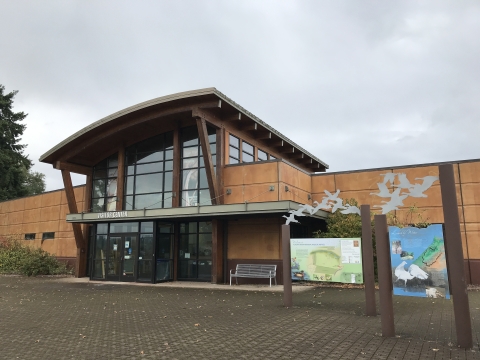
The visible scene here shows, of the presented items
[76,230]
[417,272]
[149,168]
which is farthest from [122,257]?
[417,272]

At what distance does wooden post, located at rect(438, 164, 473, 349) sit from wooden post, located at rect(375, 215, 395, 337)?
1.06m

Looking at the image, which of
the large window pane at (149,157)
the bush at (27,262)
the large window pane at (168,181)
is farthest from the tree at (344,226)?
the bush at (27,262)

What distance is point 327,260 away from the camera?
10.3 metres

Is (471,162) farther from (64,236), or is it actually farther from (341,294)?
(64,236)

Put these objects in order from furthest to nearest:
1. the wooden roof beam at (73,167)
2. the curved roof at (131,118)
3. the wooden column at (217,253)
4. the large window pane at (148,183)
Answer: the wooden roof beam at (73,167) → the large window pane at (148,183) → the wooden column at (217,253) → the curved roof at (131,118)

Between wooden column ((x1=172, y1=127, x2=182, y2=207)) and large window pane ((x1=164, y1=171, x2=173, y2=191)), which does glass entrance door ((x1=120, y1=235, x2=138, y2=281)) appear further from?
large window pane ((x1=164, y1=171, x2=173, y2=191))

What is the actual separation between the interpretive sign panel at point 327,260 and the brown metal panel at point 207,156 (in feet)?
20.8

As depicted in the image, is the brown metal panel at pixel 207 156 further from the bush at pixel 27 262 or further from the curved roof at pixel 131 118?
the bush at pixel 27 262

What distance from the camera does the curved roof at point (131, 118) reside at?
16.1 meters

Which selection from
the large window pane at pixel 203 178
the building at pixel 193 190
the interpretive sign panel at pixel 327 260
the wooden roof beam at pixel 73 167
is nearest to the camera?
the interpretive sign panel at pixel 327 260

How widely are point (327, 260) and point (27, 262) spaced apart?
17.9 m

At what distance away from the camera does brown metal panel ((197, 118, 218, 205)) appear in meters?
16.2

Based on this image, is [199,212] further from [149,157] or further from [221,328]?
[221,328]

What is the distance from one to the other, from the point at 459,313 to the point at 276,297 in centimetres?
653
